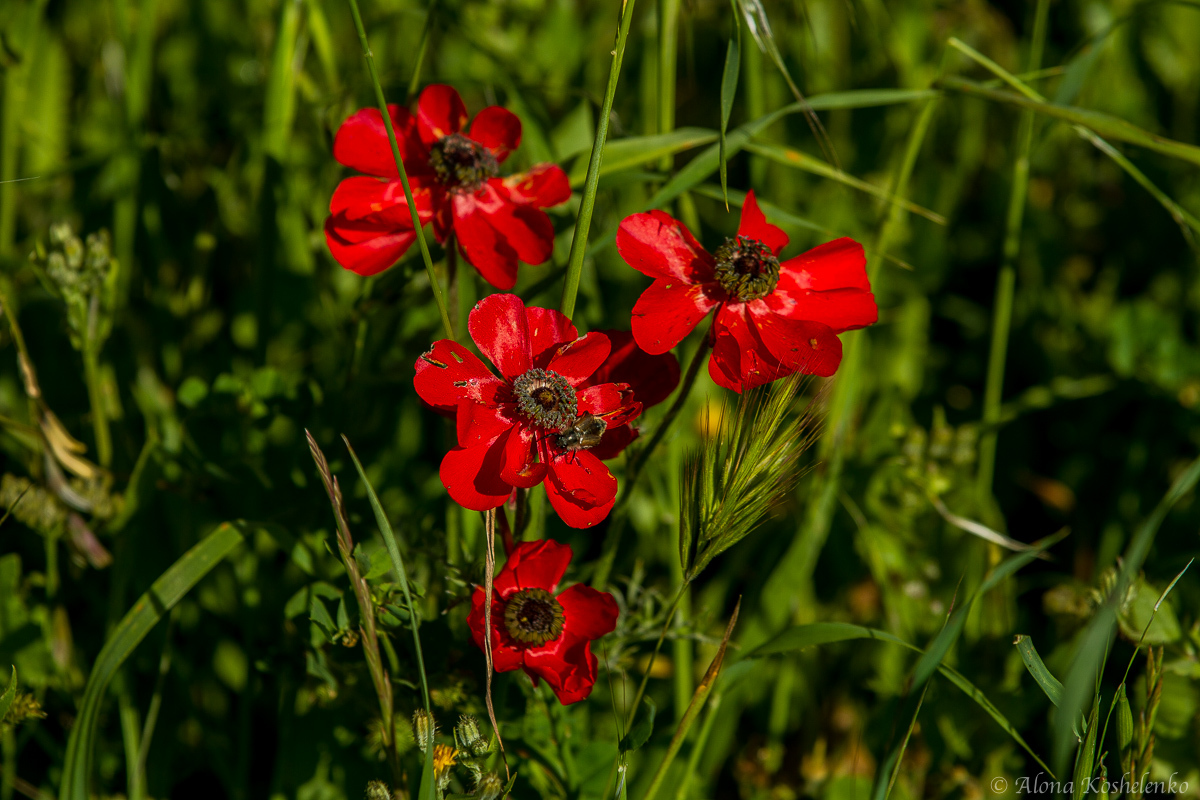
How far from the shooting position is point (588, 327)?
6.27 feet

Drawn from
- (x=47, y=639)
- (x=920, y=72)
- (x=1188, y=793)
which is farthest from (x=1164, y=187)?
(x=47, y=639)

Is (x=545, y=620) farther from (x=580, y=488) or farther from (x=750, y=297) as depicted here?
(x=750, y=297)

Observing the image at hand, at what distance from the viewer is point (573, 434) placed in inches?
45.0

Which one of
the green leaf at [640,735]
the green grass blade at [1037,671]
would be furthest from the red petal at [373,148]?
the green grass blade at [1037,671]

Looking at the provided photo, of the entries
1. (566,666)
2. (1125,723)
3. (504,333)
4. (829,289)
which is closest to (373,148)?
(504,333)

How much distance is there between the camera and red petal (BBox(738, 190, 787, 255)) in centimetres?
133

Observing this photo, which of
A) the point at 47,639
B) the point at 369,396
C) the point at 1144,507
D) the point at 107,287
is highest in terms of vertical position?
the point at 107,287

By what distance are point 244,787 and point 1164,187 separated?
2.92 meters

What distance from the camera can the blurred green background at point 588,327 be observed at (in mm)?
1591

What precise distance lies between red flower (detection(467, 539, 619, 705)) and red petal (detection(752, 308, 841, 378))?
394mm

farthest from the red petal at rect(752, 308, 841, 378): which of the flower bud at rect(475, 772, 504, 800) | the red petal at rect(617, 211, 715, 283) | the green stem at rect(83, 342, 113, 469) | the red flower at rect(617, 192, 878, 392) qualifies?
the green stem at rect(83, 342, 113, 469)

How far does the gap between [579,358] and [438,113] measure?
1.67 ft

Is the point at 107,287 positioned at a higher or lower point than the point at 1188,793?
higher

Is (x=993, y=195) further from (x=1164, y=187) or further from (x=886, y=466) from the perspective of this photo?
(x=886, y=466)
